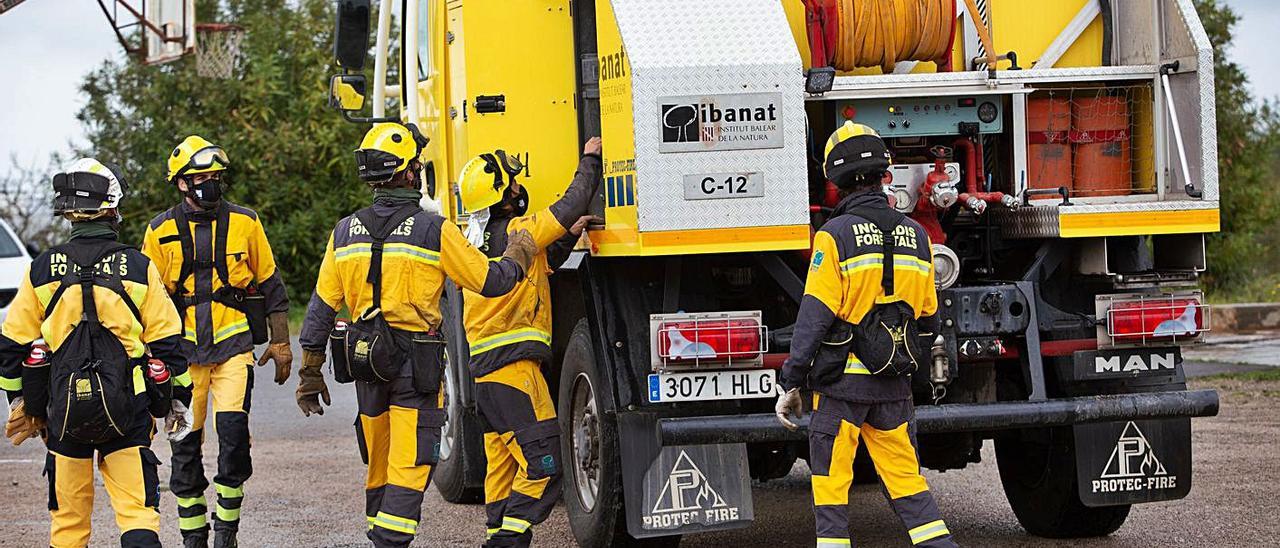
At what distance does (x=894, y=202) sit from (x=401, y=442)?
213cm

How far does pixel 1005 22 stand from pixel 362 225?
2805mm

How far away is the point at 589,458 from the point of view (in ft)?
23.0

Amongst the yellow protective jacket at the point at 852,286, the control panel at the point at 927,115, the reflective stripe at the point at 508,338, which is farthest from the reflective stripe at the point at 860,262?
the reflective stripe at the point at 508,338

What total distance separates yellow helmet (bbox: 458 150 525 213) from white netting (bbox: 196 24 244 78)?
14.6m

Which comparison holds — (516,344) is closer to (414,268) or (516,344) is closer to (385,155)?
(414,268)

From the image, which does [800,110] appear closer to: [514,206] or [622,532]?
[514,206]

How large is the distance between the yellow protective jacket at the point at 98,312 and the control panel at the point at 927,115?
2713 mm

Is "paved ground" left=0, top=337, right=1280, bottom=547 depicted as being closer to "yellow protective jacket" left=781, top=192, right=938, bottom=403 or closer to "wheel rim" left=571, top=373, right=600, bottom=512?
"wheel rim" left=571, top=373, right=600, bottom=512

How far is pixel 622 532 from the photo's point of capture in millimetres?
6805

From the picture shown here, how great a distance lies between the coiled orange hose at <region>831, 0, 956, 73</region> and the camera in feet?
22.4

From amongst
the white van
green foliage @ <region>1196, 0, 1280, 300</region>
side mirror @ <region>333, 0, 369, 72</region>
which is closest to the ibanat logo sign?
side mirror @ <region>333, 0, 369, 72</region>

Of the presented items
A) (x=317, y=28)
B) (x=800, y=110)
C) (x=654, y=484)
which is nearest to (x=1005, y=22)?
(x=800, y=110)

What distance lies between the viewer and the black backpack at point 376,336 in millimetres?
6441

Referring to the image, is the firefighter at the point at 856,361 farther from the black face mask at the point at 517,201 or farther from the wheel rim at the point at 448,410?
the wheel rim at the point at 448,410
